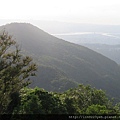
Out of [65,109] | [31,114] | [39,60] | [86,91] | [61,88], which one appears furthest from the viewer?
[39,60]

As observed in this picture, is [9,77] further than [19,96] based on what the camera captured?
No

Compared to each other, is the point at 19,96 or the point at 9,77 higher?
the point at 9,77

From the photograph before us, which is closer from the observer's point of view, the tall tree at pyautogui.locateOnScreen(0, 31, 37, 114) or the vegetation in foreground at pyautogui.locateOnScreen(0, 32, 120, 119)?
the vegetation in foreground at pyautogui.locateOnScreen(0, 32, 120, 119)

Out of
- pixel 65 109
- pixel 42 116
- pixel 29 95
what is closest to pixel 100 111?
pixel 65 109

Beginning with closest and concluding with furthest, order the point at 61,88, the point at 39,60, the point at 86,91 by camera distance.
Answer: the point at 86,91, the point at 61,88, the point at 39,60

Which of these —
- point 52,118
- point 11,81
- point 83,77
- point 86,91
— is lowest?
point 83,77

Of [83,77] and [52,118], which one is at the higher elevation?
[52,118]

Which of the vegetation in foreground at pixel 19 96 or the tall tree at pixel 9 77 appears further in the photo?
the tall tree at pixel 9 77

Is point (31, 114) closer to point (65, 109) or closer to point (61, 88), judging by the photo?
point (65, 109)

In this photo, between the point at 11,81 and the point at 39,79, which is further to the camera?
the point at 39,79
